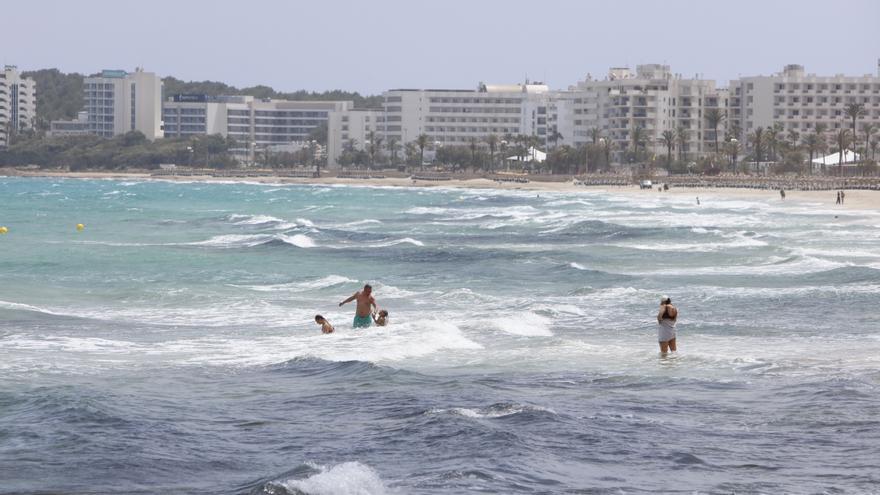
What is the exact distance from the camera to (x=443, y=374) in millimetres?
19953

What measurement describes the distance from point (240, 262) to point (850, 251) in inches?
739

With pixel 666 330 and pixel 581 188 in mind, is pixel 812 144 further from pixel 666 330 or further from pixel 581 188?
pixel 666 330

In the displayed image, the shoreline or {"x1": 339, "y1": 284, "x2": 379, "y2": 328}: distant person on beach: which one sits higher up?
the shoreline

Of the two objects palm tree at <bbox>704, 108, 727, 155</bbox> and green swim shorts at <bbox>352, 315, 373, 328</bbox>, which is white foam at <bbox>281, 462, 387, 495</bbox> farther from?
palm tree at <bbox>704, 108, 727, 155</bbox>

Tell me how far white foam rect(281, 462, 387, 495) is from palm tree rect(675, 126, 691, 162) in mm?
146670

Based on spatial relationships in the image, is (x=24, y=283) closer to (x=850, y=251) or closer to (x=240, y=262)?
(x=240, y=262)

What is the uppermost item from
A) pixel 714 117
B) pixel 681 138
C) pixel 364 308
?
pixel 714 117

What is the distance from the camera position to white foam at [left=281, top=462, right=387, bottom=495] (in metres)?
12.6

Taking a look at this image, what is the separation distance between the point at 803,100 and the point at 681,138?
2123cm

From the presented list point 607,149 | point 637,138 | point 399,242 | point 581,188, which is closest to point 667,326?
Answer: point 399,242

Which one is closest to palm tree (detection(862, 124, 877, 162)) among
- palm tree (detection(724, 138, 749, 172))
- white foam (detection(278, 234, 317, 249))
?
palm tree (detection(724, 138, 749, 172))

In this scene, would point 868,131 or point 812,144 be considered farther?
point 868,131

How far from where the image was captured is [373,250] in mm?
49656

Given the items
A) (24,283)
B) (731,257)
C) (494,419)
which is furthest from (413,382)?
(731,257)
